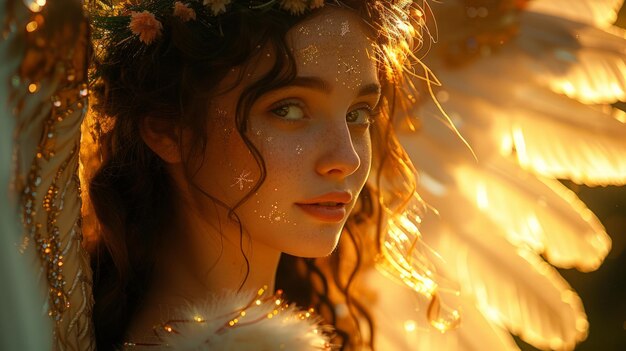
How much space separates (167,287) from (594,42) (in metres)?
0.96

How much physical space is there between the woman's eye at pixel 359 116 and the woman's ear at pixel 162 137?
30 centimetres

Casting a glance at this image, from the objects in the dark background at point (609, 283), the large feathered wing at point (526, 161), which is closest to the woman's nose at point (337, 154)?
the large feathered wing at point (526, 161)

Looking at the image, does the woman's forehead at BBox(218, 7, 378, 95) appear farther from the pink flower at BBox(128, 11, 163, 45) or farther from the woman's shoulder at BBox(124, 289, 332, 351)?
the woman's shoulder at BBox(124, 289, 332, 351)

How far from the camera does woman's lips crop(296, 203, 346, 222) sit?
160 centimetres

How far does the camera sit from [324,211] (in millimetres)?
1603

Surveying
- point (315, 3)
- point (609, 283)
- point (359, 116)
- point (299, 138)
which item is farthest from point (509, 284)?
point (609, 283)

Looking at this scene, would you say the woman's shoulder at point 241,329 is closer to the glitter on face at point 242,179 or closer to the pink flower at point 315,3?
the glitter on face at point 242,179

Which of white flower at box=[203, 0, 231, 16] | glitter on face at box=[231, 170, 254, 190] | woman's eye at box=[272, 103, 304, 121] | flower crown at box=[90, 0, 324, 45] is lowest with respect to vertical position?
glitter on face at box=[231, 170, 254, 190]

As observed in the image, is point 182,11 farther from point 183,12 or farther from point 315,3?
point 315,3

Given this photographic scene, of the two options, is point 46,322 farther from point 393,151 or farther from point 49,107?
point 393,151

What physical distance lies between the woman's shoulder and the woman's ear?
0.31 metres

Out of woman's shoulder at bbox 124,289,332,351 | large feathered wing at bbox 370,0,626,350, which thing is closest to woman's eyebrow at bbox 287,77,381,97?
woman's shoulder at bbox 124,289,332,351

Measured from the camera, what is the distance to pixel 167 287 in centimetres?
168

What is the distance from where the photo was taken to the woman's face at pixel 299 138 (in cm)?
155
